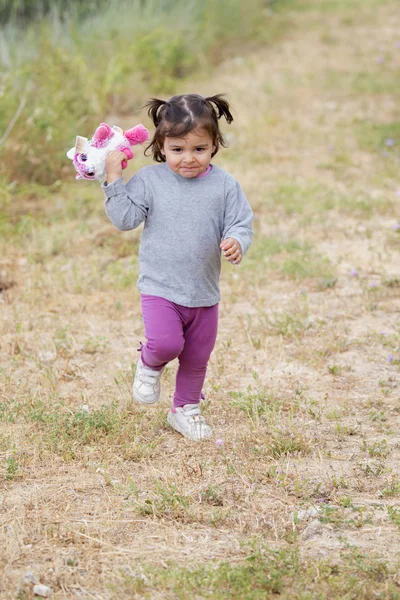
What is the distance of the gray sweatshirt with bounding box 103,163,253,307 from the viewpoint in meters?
3.55

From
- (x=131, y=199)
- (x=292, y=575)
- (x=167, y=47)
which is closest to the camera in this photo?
(x=292, y=575)

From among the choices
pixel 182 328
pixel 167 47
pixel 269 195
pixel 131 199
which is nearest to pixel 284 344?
pixel 182 328

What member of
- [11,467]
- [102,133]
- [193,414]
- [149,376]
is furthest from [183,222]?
[11,467]

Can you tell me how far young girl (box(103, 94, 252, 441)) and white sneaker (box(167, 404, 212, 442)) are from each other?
10.9 inches

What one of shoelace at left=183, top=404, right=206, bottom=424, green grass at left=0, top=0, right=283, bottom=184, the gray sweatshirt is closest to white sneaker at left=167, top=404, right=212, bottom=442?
shoelace at left=183, top=404, right=206, bottom=424

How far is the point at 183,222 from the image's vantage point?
3553mm

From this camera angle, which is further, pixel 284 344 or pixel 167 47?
pixel 167 47

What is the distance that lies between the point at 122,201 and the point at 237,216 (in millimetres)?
459

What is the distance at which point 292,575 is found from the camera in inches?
109

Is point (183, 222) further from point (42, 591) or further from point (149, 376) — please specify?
point (42, 591)

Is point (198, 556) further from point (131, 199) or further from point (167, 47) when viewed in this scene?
point (167, 47)

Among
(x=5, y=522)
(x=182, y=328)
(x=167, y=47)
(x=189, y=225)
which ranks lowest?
(x=5, y=522)

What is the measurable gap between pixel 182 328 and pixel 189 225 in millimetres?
431

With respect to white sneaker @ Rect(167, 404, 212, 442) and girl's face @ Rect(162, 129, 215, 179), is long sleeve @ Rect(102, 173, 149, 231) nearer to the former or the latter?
girl's face @ Rect(162, 129, 215, 179)
